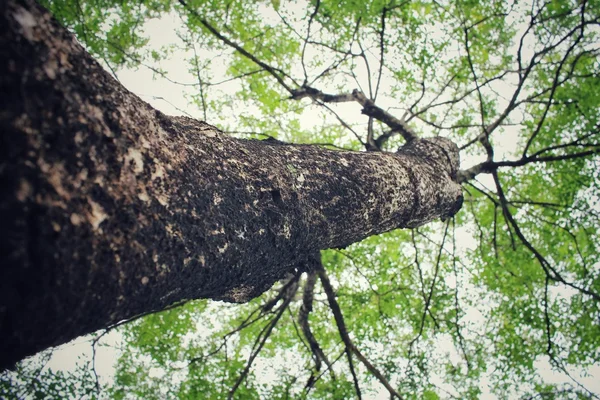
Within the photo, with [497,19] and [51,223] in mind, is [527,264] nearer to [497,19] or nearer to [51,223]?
[497,19]

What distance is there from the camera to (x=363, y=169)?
215 cm

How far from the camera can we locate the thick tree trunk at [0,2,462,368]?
0.71 metres

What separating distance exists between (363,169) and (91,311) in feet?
5.43

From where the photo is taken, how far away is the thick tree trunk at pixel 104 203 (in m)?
0.71

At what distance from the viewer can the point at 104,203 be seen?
88cm

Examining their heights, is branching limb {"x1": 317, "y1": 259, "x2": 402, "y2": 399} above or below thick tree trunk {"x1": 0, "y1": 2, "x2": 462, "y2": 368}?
above

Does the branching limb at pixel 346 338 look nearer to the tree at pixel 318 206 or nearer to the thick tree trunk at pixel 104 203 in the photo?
the tree at pixel 318 206

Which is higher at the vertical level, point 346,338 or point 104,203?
point 346,338

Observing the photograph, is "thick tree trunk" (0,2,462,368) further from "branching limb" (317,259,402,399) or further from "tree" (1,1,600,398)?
"branching limb" (317,259,402,399)

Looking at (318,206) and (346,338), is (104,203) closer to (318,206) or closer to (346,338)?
(318,206)

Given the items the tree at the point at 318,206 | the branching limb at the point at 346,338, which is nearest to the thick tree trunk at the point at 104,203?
the tree at the point at 318,206

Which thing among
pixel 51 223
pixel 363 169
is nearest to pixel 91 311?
pixel 51 223

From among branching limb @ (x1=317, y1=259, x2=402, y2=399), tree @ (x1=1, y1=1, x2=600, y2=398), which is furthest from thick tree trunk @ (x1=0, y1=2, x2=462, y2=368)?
branching limb @ (x1=317, y1=259, x2=402, y2=399)

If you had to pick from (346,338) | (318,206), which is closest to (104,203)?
(318,206)
